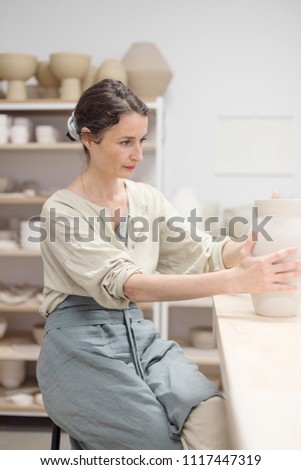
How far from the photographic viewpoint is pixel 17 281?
3.38 m

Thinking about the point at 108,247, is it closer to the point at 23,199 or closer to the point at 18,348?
the point at 23,199

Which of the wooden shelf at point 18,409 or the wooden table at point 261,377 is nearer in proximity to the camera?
the wooden table at point 261,377

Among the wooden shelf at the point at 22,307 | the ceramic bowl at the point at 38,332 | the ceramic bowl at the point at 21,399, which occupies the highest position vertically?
the wooden shelf at the point at 22,307

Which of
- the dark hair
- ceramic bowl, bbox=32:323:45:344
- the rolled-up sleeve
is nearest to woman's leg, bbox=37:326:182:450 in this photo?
the rolled-up sleeve

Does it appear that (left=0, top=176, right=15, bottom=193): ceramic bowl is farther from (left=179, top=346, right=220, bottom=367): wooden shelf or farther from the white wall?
(left=179, top=346, right=220, bottom=367): wooden shelf

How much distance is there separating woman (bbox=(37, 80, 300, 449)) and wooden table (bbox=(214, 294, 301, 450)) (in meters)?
0.09

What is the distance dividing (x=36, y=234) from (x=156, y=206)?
51.7 inches

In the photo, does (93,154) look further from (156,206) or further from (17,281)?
(17,281)

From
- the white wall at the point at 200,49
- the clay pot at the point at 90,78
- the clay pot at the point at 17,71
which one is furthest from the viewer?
the white wall at the point at 200,49

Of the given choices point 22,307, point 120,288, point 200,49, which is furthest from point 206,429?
point 200,49

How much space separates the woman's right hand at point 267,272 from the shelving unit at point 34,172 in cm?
175

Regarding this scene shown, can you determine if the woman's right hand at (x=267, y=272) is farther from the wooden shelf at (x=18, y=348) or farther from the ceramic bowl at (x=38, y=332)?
the ceramic bowl at (x=38, y=332)

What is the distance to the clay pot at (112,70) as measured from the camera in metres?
2.99

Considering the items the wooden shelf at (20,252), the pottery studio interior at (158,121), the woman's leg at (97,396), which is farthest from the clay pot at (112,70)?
the woman's leg at (97,396)
